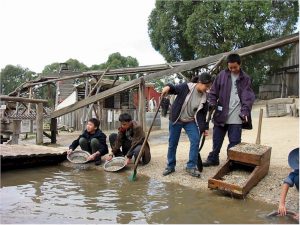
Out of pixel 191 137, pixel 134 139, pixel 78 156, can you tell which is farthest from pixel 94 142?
pixel 191 137

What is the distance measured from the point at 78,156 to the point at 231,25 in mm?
16653

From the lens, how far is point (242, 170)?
17.3 feet

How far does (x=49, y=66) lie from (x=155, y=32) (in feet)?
62.3

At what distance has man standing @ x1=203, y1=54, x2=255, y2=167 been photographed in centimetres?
544

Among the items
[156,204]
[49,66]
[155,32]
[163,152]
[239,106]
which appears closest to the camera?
[156,204]

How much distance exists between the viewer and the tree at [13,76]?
40969 mm

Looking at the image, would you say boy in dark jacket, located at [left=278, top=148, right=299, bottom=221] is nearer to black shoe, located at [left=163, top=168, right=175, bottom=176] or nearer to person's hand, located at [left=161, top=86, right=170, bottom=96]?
person's hand, located at [left=161, top=86, right=170, bottom=96]

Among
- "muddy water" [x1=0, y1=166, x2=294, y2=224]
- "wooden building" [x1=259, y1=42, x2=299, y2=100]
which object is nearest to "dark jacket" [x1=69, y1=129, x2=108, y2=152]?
"muddy water" [x1=0, y1=166, x2=294, y2=224]

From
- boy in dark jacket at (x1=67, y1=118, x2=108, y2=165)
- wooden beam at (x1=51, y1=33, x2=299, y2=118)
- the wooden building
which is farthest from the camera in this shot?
the wooden building

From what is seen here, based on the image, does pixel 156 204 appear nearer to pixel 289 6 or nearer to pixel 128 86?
pixel 128 86

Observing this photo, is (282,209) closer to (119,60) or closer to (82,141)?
(82,141)

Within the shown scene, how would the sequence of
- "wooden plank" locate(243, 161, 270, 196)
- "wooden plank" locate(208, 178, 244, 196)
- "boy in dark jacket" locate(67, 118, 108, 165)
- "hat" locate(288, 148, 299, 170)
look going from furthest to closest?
A: "boy in dark jacket" locate(67, 118, 108, 165) < "wooden plank" locate(243, 161, 270, 196) < "wooden plank" locate(208, 178, 244, 196) < "hat" locate(288, 148, 299, 170)

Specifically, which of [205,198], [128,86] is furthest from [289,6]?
[205,198]

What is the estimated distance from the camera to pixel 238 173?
203 inches
